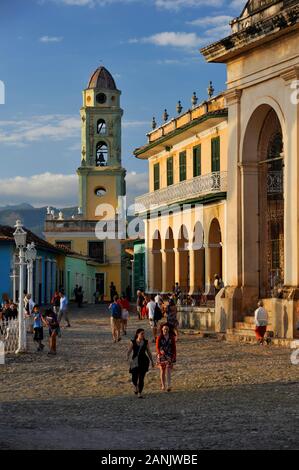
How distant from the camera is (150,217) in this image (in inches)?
1831

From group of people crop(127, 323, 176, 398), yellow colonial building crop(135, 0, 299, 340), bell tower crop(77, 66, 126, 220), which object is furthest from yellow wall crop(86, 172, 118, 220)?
group of people crop(127, 323, 176, 398)

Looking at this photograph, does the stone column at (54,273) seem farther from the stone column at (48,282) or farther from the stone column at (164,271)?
the stone column at (164,271)

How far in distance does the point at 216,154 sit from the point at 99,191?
3682 cm

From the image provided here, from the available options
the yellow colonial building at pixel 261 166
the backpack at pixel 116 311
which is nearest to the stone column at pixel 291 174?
the yellow colonial building at pixel 261 166

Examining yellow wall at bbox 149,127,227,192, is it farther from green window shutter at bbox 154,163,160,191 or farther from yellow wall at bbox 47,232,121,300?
yellow wall at bbox 47,232,121,300

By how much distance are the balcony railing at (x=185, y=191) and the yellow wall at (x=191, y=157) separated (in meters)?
0.51

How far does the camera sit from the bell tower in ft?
238

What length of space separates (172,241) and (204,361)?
2327 centimetres

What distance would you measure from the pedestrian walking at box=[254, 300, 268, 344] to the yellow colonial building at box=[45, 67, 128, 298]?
156 feet

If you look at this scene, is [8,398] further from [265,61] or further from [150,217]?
[150,217]

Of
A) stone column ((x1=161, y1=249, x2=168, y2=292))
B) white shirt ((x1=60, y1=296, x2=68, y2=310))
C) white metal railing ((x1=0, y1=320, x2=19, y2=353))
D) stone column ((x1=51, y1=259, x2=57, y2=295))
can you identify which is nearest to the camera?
white metal railing ((x1=0, y1=320, x2=19, y2=353))

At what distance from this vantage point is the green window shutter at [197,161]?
4000cm

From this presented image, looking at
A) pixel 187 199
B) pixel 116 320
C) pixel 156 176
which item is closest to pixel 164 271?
pixel 156 176

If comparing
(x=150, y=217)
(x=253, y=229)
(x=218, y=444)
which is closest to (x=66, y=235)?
(x=150, y=217)
